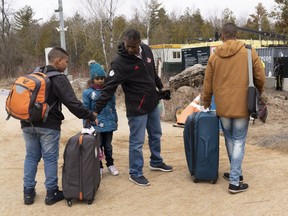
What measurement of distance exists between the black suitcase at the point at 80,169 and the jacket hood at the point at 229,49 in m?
1.61

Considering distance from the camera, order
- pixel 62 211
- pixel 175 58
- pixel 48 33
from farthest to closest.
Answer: pixel 48 33
pixel 175 58
pixel 62 211

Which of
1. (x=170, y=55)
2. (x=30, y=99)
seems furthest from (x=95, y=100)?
(x=170, y=55)

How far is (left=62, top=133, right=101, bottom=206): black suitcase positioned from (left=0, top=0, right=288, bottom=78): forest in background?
53.8 ft

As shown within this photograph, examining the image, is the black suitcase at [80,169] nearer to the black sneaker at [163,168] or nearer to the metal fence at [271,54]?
the black sneaker at [163,168]

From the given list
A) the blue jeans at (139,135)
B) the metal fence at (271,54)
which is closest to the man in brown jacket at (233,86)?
the blue jeans at (139,135)

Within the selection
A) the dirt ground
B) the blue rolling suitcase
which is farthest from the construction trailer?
the blue rolling suitcase

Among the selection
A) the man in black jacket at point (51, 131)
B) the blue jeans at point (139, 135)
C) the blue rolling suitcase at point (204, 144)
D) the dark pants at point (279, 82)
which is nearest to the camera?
the man in black jacket at point (51, 131)

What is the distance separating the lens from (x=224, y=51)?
4.07 meters

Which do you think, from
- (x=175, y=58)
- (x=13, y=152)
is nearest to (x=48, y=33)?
(x=175, y=58)

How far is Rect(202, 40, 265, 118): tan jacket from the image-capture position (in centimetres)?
403

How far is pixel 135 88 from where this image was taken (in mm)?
4535

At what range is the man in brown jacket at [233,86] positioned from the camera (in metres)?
4.04

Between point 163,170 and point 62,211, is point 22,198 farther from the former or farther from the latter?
point 163,170

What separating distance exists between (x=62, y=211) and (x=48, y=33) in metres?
36.8
